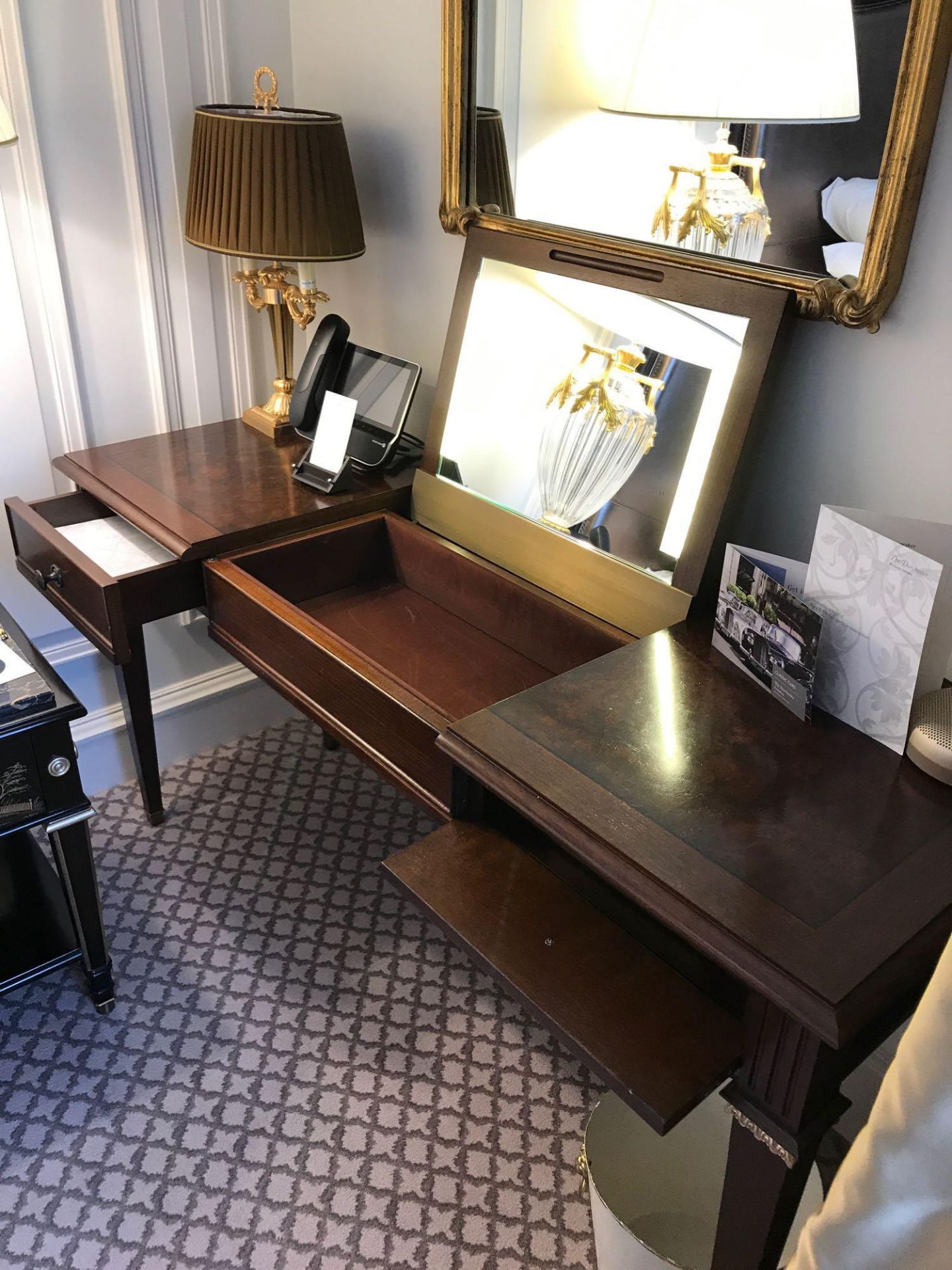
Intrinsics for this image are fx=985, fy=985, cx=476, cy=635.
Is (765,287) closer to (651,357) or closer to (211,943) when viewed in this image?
(651,357)

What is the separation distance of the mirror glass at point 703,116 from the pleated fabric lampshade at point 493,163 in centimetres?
1

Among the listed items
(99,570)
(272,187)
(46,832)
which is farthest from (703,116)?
(46,832)

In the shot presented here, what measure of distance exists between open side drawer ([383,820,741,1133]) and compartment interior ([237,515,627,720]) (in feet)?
0.76

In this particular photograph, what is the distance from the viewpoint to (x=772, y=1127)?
0.71 metres

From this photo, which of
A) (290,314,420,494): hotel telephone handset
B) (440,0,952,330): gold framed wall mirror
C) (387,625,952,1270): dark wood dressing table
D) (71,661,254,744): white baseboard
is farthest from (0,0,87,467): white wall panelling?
(387,625,952,1270): dark wood dressing table

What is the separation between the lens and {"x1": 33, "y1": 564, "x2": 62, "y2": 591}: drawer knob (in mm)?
1307

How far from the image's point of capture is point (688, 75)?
0.95 m

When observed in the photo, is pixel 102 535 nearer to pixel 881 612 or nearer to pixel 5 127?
pixel 5 127

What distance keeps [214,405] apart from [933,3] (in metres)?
1.19

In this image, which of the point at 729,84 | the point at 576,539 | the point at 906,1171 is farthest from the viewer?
the point at 576,539

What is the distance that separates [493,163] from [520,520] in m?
0.44

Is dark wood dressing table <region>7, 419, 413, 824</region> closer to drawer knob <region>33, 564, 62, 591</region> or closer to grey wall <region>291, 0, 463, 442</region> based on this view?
drawer knob <region>33, 564, 62, 591</region>

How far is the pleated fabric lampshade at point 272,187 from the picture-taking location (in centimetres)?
126

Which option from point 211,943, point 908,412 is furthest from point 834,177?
point 211,943
